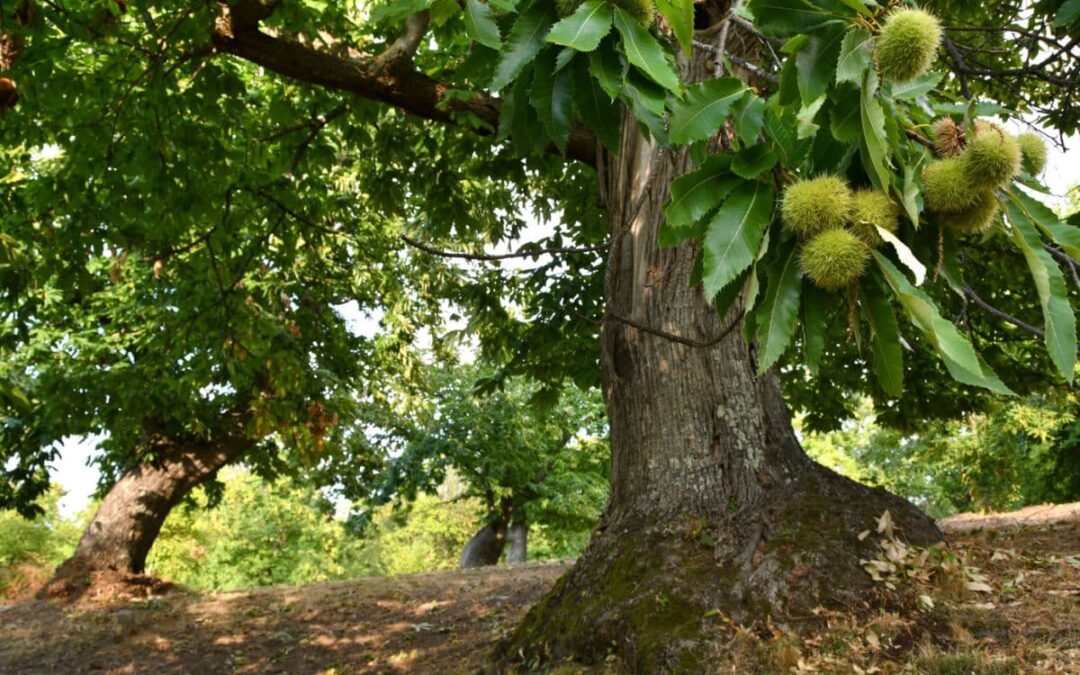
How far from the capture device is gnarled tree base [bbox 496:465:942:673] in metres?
3.46

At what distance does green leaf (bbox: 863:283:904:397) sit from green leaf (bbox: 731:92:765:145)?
0.43m

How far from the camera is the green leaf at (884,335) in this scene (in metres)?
1.56

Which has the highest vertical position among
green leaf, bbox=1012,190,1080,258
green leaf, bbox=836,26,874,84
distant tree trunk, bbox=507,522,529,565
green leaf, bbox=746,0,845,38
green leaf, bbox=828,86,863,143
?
green leaf, bbox=746,0,845,38

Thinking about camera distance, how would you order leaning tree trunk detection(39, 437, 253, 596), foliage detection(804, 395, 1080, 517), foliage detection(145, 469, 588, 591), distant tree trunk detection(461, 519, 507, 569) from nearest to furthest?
1. leaning tree trunk detection(39, 437, 253, 596)
2. foliage detection(804, 395, 1080, 517)
3. distant tree trunk detection(461, 519, 507, 569)
4. foliage detection(145, 469, 588, 591)

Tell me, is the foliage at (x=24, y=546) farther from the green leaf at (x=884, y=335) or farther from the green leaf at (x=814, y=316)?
the green leaf at (x=884, y=335)

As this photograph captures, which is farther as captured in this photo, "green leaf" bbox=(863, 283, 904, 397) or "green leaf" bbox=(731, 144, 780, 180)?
"green leaf" bbox=(731, 144, 780, 180)

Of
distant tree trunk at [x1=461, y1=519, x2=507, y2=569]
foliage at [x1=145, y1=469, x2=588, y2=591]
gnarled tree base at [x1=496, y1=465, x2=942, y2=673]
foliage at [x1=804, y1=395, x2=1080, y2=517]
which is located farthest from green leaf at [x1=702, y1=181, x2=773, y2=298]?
foliage at [x1=145, y1=469, x2=588, y2=591]

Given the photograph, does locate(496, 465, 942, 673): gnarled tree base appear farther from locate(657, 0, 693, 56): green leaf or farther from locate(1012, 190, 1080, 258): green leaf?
locate(657, 0, 693, 56): green leaf

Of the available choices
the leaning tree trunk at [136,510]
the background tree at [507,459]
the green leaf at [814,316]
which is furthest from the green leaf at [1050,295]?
the background tree at [507,459]

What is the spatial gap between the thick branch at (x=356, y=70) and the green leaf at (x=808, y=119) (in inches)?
152

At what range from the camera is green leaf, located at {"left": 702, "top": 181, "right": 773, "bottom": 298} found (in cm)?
156

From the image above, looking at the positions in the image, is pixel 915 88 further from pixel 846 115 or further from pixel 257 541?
pixel 257 541

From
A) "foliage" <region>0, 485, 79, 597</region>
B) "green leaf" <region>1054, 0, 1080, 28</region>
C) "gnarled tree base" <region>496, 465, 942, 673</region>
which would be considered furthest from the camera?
"foliage" <region>0, 485, 79, 597</region>

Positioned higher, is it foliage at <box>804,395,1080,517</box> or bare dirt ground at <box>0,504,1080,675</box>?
foliage at <box>804,395,1080,517</box>
